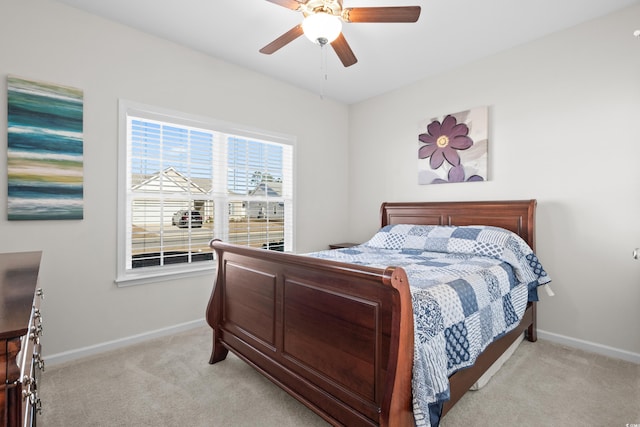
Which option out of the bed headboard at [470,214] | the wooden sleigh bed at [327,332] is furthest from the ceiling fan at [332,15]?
the bed headboard at [470,214]

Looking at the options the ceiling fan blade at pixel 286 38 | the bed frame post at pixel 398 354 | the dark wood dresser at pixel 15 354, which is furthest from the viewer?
the ceiling fan blade at pixel 286 38

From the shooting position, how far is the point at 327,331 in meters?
1.58

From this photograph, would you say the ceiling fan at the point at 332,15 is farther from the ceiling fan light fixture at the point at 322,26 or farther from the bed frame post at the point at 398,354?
the bed frame post at the point at 398,354

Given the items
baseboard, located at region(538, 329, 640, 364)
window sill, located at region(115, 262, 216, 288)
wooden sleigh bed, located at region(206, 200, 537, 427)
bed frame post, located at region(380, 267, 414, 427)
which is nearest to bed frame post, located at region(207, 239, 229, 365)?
wooden sleigh bed, located at region(206, 200, 537, 427)

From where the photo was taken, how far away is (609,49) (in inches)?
98.1

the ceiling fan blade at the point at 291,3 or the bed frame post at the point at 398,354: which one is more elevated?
the ceiling fan blade at the point at 291,3

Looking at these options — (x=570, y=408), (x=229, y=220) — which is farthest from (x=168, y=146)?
(x=570, y=408)

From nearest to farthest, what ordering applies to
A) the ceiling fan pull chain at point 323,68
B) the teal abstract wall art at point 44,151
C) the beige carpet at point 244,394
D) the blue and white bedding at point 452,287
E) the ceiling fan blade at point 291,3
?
the blue and white bedding at point 452,287 → the beige carpet at point 244,394 → the ceiling fan blade at point 291,3 → the teal abstract wall art at point 44,151 → the ceiling fan pull chain at point 323,68

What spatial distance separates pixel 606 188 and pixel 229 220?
3270mm

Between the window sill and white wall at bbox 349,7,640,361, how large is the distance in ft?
8.67

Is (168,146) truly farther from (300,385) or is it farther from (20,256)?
(300,385)

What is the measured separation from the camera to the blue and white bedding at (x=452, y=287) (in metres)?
1.33

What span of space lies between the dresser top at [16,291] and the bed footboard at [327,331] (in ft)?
3.44

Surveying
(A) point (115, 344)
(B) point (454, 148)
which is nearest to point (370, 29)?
(B) point (454, 148)
